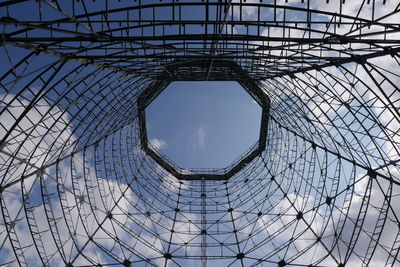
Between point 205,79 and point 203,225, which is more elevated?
point 205,79

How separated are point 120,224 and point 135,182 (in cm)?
611

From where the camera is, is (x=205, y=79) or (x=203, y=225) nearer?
(x=205, y=79)

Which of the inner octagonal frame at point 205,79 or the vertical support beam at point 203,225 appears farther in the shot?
the vertical support beam at point 203,225

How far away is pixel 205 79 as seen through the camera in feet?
136

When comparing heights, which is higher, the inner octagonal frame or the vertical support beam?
the inner octagonal frame

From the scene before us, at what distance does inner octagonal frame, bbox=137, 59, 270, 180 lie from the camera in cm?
3759

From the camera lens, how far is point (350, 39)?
68.2 ft

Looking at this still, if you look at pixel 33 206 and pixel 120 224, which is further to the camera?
pixel 120 224

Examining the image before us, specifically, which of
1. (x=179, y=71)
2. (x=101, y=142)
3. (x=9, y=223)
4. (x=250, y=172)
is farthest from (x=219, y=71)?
(x=9, y=223)

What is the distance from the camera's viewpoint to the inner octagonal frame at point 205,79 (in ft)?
123

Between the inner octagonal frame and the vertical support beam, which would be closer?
the inner octagonal frame

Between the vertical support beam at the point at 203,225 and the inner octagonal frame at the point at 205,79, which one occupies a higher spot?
the inner octagonal frame at the point at 205,79

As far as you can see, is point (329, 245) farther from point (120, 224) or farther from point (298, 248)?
point (120, 224)

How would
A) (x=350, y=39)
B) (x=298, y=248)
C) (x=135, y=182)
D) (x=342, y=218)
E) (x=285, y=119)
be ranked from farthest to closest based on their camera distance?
(x=135, y=182), (x=285, y=119), (x=298, y=248), (x=342, y=218), (x=350, y=39)
